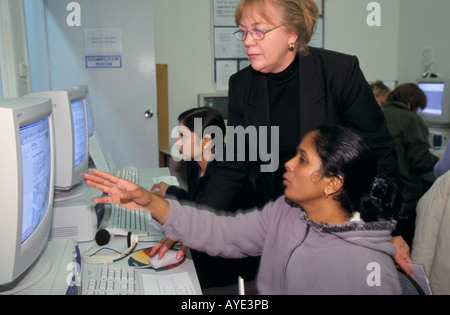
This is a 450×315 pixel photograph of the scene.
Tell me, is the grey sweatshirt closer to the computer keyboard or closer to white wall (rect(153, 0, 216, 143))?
the computer keyboard

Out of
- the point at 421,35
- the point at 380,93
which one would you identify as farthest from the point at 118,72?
the point at 421,35

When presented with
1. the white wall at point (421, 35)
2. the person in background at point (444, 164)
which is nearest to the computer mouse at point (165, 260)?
the person in background at point (444, 164)

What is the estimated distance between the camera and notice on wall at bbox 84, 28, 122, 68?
2.94 metres

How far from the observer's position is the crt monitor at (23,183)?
30.8 inches

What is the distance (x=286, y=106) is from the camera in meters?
1.43

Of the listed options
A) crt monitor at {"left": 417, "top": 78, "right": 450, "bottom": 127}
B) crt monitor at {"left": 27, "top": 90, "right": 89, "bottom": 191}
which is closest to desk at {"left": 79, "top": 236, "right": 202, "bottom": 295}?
crt monitor at {"left": 27, "top": 90, "right": 89, "bottom": 191}

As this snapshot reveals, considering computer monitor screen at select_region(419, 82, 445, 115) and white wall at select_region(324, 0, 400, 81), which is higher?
white wall at select_region(324, 0, 400, 81)

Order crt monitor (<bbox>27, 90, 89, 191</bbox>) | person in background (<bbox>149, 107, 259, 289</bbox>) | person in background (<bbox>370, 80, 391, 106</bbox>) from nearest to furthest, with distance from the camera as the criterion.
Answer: crt monitor (<bbox>27, 90, 89, 191</bbox>) → person in background (<bbox>149, 107, 259, 289</bbox>) → person in background (<bbox>370, 80, 391, 106</bbox>)

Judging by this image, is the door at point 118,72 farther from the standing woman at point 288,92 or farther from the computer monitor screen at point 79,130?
the standing woman at point 288,92

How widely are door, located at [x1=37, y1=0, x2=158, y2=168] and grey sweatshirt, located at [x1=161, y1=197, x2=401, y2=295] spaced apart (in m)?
2.07

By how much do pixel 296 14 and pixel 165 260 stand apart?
82 centimetres

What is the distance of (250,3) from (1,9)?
→ 1317mm

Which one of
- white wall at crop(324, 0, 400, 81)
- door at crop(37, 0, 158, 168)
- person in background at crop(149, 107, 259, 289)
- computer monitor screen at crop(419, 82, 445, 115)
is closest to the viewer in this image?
person in background at crop(149, 107, 259, 289)

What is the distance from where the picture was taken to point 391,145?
131 centimetres
